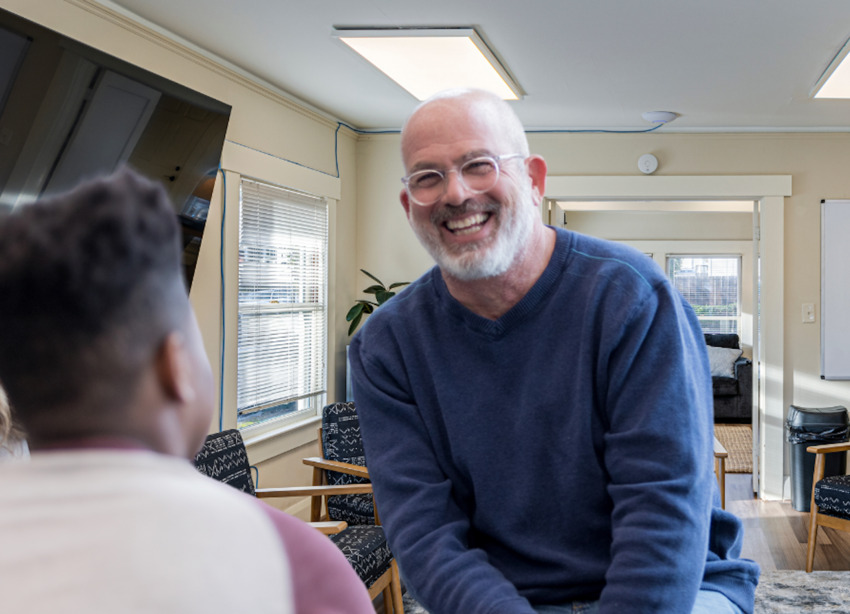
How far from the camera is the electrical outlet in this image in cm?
546

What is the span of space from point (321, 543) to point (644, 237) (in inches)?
419

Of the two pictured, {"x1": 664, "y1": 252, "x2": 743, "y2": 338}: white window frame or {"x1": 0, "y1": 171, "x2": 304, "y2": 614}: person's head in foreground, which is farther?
{"x1": 664, "y1": 252, "x2": 743, "y2": 338}: white window frame

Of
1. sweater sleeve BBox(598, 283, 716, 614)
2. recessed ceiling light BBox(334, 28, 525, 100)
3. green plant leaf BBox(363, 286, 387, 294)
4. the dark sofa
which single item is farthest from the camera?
the dark sofa

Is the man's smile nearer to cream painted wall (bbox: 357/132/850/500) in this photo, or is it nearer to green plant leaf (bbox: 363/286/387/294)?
green plant leaf (bbox: 363/286/387/294)

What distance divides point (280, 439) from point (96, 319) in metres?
4.18

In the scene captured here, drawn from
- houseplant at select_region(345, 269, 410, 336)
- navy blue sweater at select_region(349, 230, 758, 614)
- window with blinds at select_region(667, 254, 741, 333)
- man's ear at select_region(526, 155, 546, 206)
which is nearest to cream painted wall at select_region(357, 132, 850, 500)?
houseplant at select_region(345, 269, 410, 336)

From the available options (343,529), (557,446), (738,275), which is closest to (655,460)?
(557,446)

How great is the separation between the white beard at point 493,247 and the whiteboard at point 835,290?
490 centimetres

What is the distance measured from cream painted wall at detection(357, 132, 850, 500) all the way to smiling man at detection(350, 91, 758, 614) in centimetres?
441

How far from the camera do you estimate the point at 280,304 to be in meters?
4.55

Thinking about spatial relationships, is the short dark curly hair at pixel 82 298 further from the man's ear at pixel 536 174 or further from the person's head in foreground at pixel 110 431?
the man's ear at pixel 536 174

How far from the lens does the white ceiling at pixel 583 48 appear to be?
3074 millimetres

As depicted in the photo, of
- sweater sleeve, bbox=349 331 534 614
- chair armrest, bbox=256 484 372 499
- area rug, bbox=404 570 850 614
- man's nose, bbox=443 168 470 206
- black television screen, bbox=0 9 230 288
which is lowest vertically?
area rug, bbox=404 570 850 614

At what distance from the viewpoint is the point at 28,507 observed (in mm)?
462
